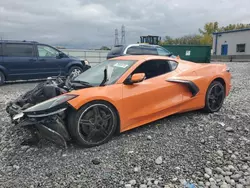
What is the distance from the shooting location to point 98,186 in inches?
104

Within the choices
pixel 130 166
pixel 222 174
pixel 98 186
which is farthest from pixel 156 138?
pixel 98 186

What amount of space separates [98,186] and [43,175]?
28.0 inches

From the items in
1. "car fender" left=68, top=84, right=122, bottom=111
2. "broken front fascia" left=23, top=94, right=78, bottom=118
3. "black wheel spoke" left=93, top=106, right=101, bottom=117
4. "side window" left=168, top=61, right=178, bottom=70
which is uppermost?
"side window" left=168, top=61, right=178, bottom=70

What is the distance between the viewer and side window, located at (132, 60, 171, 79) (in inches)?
164

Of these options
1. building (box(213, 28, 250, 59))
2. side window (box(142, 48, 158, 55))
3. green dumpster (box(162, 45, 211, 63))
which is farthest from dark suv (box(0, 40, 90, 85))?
building (box(213, 28, 250, 59))

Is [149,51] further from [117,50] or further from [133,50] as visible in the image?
[117,50]

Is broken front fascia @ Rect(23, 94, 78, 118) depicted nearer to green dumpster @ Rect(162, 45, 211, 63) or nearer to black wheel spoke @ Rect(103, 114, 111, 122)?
black wheel spoke @ Rect(103, 114, 111, 122)

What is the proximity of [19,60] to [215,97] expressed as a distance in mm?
7776

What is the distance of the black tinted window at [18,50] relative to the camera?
945 centimetres

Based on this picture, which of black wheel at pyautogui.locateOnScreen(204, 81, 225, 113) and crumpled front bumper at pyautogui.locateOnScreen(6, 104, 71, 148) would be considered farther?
black wheel at pyautogui.locateOnScreen(204, 81, 225, 113)

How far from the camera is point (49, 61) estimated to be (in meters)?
10.2

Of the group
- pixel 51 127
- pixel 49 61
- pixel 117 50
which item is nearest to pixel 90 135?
pixel 51 127

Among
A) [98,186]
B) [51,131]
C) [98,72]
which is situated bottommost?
[98,186]

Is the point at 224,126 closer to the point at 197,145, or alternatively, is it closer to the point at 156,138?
the point at 197,145
